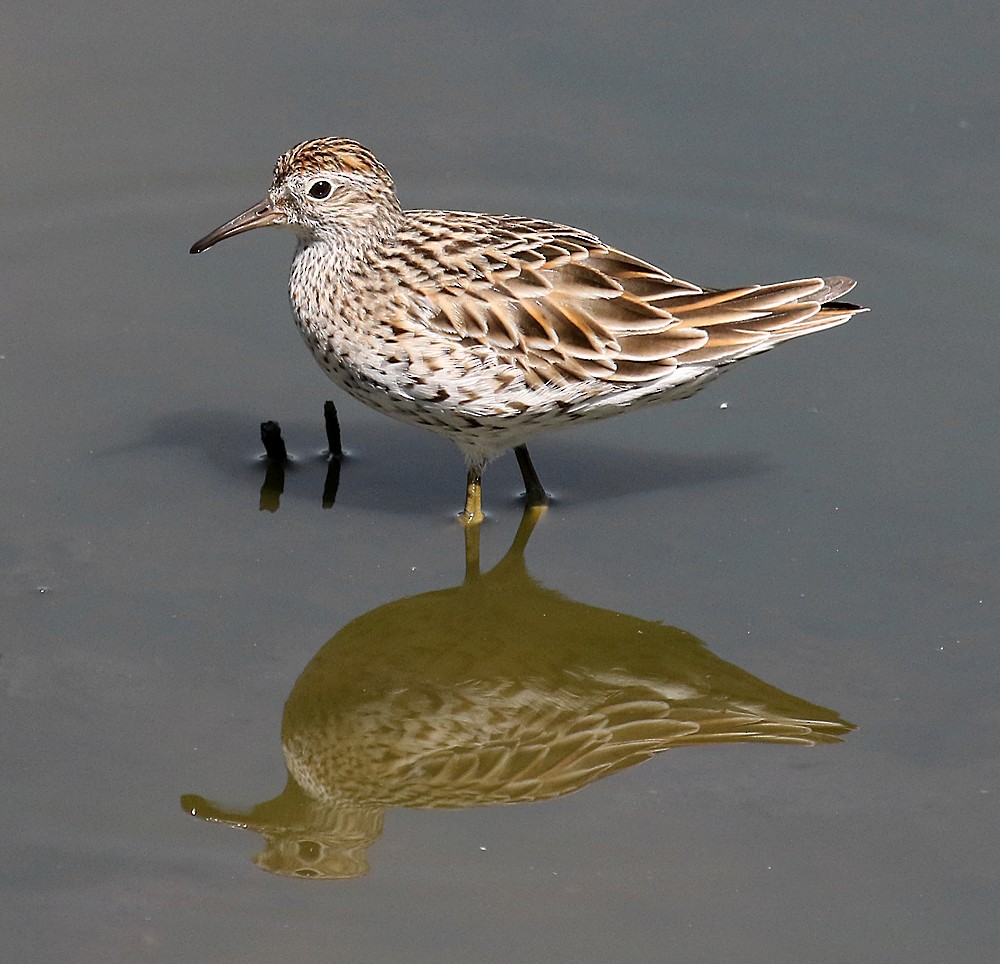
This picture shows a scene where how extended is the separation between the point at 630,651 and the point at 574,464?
6.01 ft

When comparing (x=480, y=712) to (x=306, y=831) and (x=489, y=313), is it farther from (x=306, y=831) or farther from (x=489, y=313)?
(x=489, y=313)

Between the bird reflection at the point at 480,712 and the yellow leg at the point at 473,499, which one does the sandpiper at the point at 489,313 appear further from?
the bird reflection at the point at 480,712

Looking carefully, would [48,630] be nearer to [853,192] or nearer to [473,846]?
[473,846]

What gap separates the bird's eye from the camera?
32.2 feet

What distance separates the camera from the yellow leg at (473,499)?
10.2 metres

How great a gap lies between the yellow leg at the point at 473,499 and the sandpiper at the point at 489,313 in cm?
18

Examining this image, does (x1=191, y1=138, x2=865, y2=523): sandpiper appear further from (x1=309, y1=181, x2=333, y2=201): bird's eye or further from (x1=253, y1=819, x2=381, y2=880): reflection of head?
(x1=253, y1=819, x2=381, y2=880): reflection of head

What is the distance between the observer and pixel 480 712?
8977 millimetres

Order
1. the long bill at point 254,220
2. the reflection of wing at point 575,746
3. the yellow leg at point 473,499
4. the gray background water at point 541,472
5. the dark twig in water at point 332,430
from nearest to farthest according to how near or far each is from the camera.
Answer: the gray background water at point 541,472 → the reflection of wing at point 575,746 → the long bill at point 254,220 → the yellow leg at point 473,499 → the dark twig in water at point 332,430

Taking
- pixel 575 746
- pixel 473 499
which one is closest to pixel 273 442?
pixel 473 499

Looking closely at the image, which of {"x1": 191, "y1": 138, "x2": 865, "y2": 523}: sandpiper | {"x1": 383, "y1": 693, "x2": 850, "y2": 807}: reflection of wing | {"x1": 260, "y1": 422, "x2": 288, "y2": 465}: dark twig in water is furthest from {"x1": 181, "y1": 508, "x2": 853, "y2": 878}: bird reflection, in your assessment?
{"x1": 260, "y1": 422, "x2": 288, "y2": 465}: dark twig in water

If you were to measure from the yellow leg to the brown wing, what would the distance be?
3.07ft

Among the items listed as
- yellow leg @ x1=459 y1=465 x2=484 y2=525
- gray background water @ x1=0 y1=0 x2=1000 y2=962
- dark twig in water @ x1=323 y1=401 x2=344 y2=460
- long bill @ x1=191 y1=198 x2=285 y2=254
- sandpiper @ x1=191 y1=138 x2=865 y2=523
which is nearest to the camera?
gray background water @ x1=0 y1=0 x2=1000 y2=962

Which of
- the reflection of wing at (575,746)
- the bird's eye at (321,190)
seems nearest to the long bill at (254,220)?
the bird's eye at (321,190)
